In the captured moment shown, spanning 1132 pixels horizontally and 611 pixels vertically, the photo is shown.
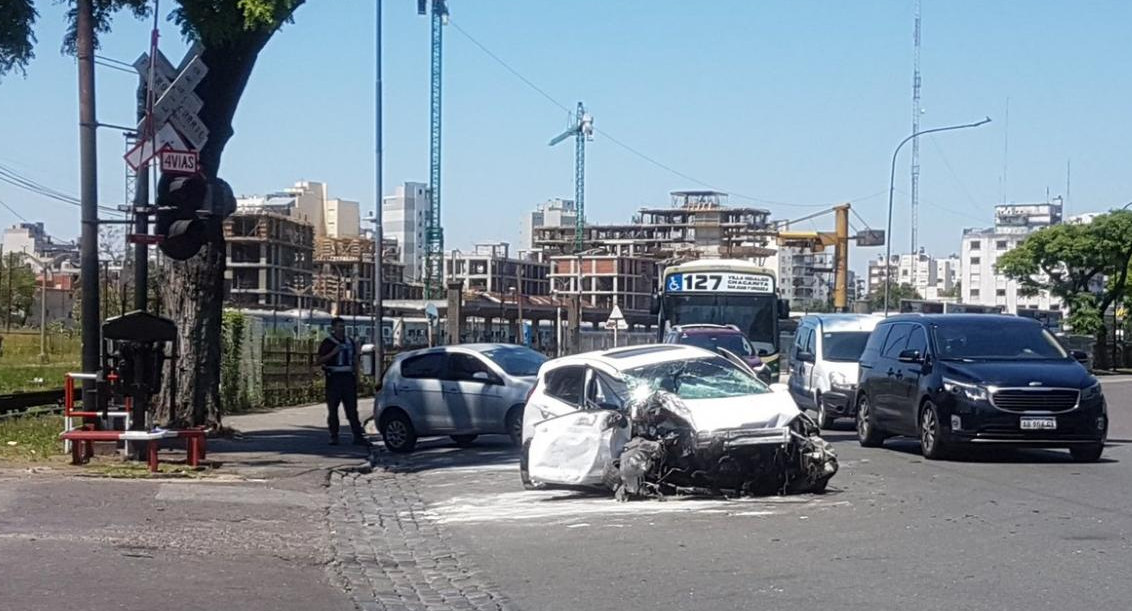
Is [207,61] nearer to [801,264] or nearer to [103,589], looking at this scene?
[103,589]

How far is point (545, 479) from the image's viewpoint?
13.9m

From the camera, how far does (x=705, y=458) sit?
13.2 m

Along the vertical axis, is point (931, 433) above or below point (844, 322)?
below

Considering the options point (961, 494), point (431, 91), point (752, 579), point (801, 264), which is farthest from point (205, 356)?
point (801, 264)

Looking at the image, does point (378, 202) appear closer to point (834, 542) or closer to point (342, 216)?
point (834, 542)

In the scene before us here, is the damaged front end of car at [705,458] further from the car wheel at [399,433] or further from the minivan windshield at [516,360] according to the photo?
the car wheel at [399,433]

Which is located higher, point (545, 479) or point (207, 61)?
point (207, 61)

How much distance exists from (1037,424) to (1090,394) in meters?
0.79

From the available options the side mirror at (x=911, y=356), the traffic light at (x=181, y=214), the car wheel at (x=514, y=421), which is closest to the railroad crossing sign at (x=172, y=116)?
the traffic light at (x=181, y=214)

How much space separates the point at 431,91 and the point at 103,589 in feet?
307

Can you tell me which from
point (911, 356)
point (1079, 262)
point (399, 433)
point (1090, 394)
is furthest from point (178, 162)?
point (1079, 262)

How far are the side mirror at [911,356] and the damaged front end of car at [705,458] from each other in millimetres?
4493

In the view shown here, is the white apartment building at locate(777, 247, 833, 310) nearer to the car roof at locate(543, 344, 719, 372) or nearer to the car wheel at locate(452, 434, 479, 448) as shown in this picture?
the car wheel at locate(452, 434, 479, 448)

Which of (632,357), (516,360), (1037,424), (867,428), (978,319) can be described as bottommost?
(867,428)
